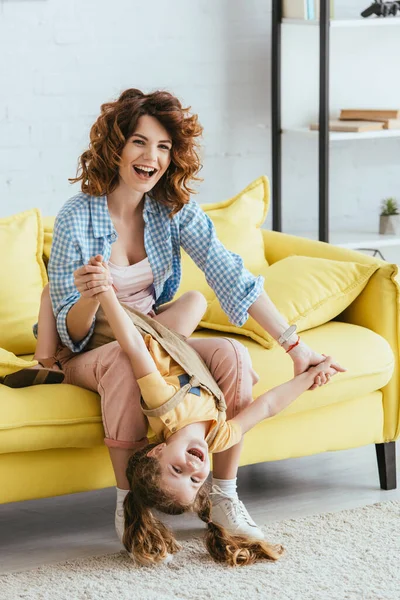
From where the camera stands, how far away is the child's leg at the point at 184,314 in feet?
7.97

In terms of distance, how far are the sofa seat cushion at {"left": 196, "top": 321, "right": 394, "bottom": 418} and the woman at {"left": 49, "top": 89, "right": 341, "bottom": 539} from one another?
9 cm

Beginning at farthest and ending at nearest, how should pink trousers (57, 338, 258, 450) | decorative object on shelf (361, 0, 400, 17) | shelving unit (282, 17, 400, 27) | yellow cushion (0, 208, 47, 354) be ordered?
decorative object on shelf (361, 0, 400, 17), shelving unit (282, 17, 400, 27), yellow cushion (0, 208, 47, 354), pink trousers (57, 338, 258, 450)

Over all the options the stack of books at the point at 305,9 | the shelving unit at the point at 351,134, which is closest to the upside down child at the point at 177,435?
the shelving unit at the point at 351,134

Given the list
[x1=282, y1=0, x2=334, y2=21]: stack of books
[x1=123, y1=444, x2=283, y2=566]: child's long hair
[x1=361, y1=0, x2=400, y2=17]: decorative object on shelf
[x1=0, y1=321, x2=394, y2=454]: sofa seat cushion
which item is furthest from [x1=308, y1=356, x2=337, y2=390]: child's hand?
[x1=361, y1=0, x2=400, y2=17]: decorative object on shelf

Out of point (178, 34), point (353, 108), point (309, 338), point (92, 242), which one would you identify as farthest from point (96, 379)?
point (353, 108)

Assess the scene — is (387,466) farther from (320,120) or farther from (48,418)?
(320,120)

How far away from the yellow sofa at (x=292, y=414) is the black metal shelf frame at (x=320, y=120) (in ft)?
2.35

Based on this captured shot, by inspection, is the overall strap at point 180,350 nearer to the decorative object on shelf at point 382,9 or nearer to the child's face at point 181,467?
the child's face at point 181,467

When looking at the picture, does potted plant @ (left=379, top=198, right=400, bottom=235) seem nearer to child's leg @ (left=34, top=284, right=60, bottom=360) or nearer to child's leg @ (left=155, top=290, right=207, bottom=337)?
child's leg @ (left=155, top=290, right=207, bottom=337)

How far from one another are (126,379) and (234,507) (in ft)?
1.35

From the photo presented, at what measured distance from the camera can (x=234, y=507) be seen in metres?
2.35

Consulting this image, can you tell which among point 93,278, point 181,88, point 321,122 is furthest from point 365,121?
point 93,278

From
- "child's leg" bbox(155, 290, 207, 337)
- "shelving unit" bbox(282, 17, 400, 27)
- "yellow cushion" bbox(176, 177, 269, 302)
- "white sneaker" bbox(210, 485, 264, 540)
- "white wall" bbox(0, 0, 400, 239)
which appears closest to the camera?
"white sneaker" bbox(210, 485, 264, 540)

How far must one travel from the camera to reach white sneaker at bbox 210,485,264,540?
7.63 feet
